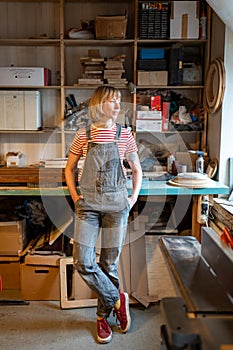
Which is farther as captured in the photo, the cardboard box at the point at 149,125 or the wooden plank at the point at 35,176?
the cardboard box at the point at 149,125

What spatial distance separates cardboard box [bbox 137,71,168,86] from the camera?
3484 millimetres

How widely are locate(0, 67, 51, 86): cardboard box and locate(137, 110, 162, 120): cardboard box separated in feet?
2.93

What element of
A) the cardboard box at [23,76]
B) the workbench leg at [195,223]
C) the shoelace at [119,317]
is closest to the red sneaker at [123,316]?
the shoelace at [119,317]

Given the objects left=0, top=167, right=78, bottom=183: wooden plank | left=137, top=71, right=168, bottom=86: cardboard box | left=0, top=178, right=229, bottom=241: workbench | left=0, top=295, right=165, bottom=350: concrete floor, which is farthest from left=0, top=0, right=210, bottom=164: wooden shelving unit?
left=0, top=295, right=165, bottom=350: concrete floor

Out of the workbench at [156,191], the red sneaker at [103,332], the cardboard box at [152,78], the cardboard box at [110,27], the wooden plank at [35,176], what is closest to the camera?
the red sneaker at [103,332]

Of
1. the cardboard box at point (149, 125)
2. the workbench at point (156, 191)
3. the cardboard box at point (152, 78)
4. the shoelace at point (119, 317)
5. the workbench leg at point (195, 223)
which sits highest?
the cardboard box at point (152, 78)

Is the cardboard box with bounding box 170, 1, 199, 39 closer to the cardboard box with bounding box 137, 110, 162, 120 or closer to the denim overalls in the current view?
the cardboard box with bounding box 137, 110, 162, 120

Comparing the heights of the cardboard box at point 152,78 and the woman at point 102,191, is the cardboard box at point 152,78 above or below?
above

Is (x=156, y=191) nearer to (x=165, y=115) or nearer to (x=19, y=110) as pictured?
(x=165, y=115)

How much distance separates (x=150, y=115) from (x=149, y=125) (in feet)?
0.29

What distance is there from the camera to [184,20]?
3.40 meters

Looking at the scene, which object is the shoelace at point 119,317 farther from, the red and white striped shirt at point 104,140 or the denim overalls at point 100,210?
the red and white striped shirt at point 104,140

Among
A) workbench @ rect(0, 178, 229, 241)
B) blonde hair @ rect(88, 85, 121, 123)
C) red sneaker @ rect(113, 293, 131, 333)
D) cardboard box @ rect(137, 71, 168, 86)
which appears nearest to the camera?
blonde hair @ rect(88, 85, 121, 123)

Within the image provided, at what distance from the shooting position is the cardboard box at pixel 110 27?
3.36 m
